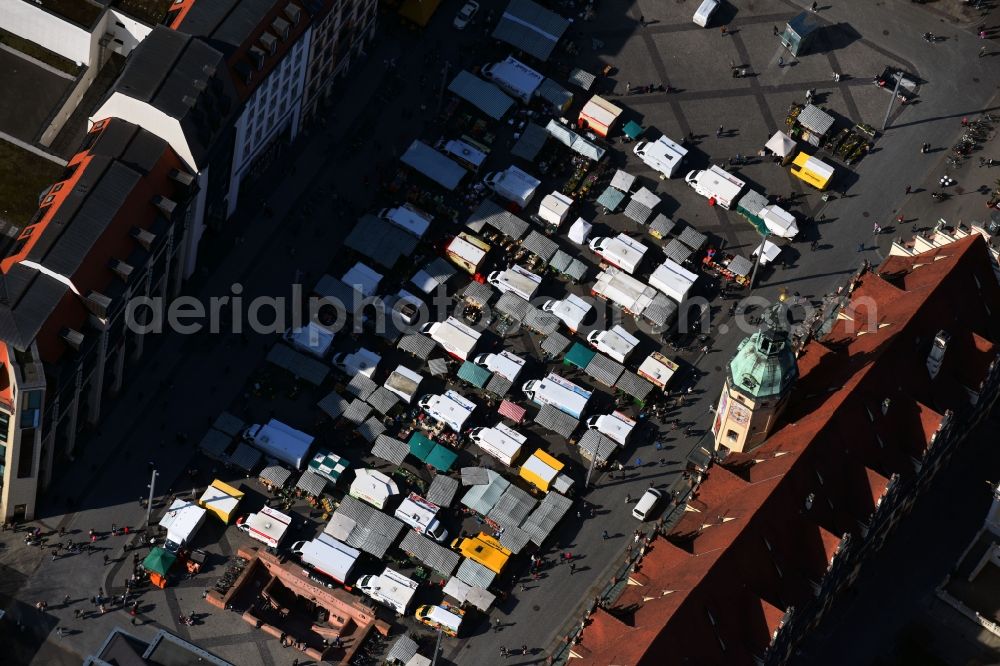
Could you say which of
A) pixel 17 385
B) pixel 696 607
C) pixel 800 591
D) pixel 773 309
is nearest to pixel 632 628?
pixel 696 607

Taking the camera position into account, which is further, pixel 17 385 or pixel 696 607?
pixel 17 385

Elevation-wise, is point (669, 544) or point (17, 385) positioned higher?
point (669, 544)

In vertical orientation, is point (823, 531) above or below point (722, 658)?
above

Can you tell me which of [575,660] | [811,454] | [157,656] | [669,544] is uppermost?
[811,454]

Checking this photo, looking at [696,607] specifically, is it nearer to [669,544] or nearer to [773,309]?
[669,544]

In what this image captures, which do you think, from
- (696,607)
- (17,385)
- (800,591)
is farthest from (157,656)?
(800,591)

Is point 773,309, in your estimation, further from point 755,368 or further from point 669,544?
point 669,544

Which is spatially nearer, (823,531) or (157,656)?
(157,656)

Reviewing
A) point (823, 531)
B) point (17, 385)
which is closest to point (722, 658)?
point (823, 531)
